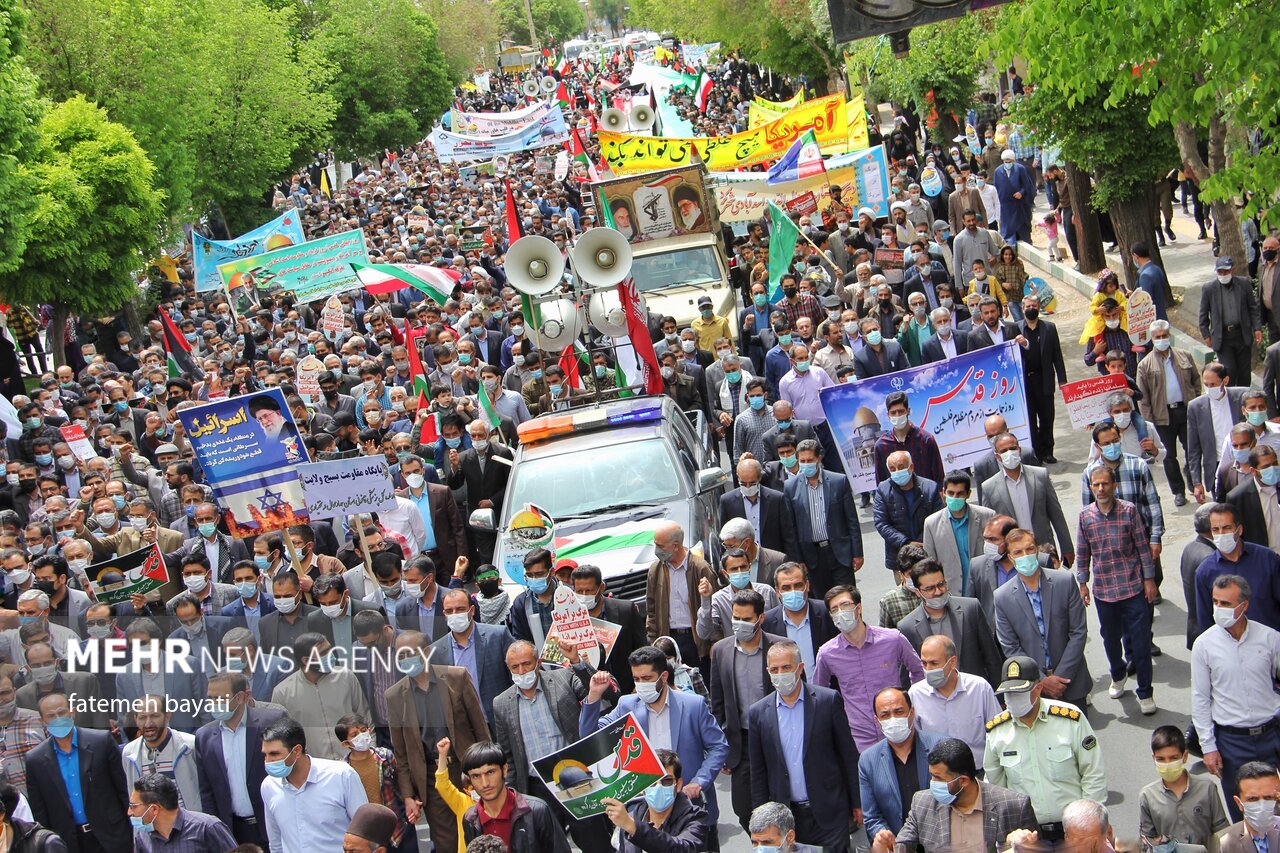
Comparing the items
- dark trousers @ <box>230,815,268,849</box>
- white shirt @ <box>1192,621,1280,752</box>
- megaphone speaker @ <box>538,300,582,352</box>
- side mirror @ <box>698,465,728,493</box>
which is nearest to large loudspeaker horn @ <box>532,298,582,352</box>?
megaphone speaker @ <box>538,300,582,352</box>

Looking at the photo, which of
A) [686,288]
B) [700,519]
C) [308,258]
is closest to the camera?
[700,519]

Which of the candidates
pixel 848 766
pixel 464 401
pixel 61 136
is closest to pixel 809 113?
pixel 61 136

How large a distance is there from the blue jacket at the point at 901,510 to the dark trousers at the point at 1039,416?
14.0ft

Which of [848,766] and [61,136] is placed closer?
[848,766]

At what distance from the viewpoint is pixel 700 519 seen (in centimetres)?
1199

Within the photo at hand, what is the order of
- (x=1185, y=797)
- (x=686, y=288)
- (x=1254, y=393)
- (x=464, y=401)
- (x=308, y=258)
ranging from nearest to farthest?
(x=1185, y=797)
(x=1254, y=393)
(x=464, y=401)
(x=686, y=288)
(x=308, y=258)

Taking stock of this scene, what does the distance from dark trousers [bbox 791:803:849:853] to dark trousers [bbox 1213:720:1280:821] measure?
6.25ft

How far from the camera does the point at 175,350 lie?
2245 centimetres

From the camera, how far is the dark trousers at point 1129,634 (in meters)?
9.93

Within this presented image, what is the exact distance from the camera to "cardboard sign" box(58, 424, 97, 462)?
17141 millimetres

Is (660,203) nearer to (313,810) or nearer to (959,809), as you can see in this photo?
(313,810)

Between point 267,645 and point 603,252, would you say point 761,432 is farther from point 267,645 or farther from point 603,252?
point 267,645

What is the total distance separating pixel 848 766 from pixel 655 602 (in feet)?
8.68

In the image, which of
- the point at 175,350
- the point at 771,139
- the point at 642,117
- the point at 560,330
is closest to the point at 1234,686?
the point at 560,330
